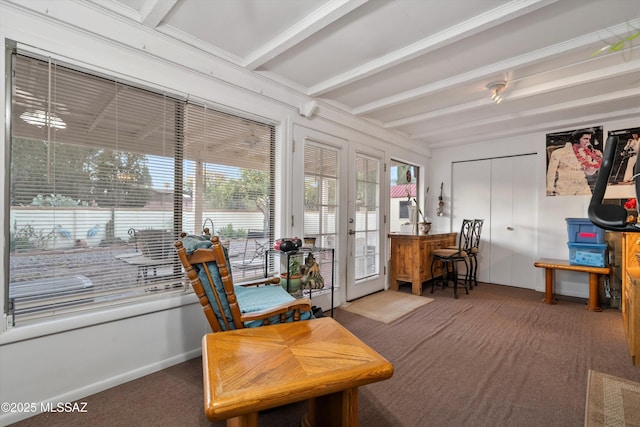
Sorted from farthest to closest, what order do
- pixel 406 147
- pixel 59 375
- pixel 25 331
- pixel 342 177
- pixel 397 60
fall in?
pixel 406 147
pixel 342 177
pixel 397 60
pixel 59 375
pixel 25 331

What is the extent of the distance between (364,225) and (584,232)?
2.68 metres

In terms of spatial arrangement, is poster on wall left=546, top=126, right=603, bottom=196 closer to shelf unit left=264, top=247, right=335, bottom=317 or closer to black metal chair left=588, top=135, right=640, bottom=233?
shelf unit left=264, top=247, right=335, bottom=317

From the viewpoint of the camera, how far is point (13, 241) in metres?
1.69

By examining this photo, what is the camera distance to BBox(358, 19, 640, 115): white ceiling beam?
215cm

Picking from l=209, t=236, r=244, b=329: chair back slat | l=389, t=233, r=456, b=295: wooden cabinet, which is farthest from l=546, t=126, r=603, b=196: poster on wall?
l=209, t=236, r=244, b=329: chair back slat

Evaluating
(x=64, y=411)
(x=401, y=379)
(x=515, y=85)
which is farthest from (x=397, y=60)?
(x=64, y=411)

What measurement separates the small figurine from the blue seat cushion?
1.11 feet

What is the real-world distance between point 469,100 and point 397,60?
1.53 meters

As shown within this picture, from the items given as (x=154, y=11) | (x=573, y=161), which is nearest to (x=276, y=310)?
(x=154, y=11)

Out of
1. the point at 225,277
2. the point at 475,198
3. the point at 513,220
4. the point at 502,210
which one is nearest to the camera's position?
the point at 225,277

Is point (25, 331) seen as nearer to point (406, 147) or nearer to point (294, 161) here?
point (294, 161)

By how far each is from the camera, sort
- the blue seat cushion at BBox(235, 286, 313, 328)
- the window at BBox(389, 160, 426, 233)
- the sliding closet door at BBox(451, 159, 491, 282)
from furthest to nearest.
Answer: the window at BBox(389, 160, 426, 233) < the sliding closet door at BBox(451, 159, 491, 282) < the blue seat cushion at BBox(235, 286, 313, 328)

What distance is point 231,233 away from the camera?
8.60ft

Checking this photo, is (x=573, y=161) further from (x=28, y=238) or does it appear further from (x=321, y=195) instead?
(x=28, y=238)
